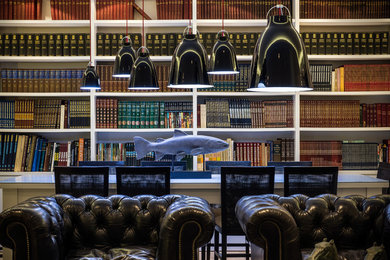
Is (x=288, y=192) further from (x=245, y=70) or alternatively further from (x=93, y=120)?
(x=93, y=120)

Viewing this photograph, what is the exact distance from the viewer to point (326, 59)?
5.57m

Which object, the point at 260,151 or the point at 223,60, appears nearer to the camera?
the point at 223,60

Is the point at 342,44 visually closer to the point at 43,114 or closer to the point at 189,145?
the point at 189,145

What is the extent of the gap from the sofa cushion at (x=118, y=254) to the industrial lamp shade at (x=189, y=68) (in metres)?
1.03

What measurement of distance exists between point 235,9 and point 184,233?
11.0 feet

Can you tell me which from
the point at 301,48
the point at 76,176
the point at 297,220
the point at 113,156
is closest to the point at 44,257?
the point at 76,176

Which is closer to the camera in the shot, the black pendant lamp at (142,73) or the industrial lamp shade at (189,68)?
the industrial lamp shade at (189,68)

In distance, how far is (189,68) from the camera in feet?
10.7

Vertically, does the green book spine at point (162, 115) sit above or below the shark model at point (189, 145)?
above

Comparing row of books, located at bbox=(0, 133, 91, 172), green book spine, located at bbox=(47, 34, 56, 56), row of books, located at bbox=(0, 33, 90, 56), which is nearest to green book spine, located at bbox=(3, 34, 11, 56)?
row of books, located at bbox=(0, 33, 90, 56)

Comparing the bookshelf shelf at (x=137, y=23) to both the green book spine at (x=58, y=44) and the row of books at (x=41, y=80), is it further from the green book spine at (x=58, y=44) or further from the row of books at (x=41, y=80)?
the row of books at (x=41, y=80)

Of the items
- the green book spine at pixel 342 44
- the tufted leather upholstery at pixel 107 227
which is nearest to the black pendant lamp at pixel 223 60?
the tufted leather upholstery at pixel 107 227

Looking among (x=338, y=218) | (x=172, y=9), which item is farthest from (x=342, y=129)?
(x=338, y=218)

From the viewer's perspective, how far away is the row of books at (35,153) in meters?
5.45
